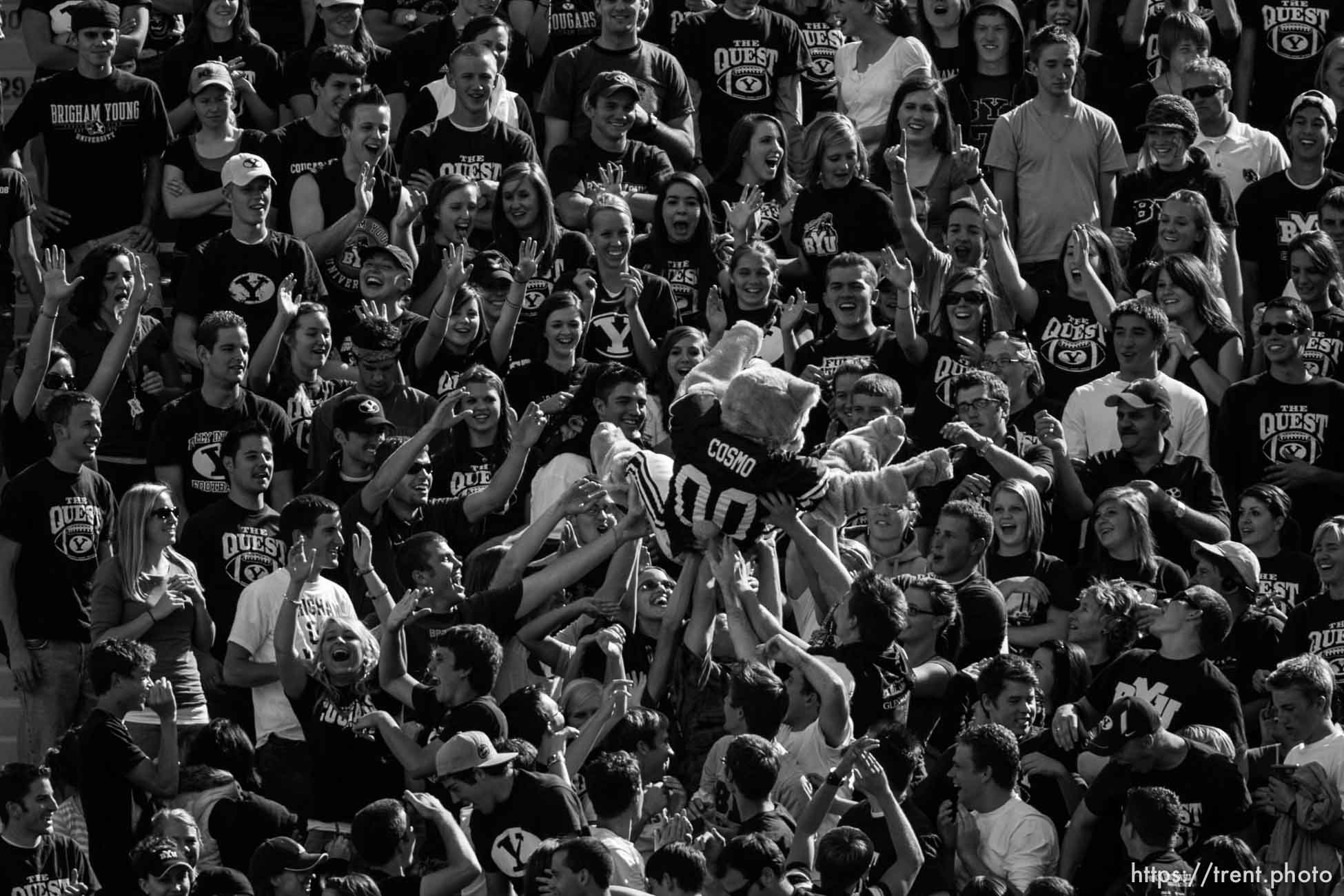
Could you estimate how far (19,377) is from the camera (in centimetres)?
1145

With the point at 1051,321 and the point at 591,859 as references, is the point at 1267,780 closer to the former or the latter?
the point at 591,859

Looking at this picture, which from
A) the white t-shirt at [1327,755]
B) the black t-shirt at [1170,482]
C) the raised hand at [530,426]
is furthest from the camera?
the black t-shirt at [1170,482]

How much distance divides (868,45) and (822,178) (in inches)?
57.0

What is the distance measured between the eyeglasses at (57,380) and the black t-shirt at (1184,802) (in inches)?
194

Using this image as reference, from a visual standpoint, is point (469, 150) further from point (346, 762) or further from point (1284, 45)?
point (1284, 45)

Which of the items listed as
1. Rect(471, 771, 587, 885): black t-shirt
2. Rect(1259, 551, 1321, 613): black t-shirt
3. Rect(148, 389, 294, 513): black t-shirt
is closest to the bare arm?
Rect(148, 389, 294, 513): black t-shirt

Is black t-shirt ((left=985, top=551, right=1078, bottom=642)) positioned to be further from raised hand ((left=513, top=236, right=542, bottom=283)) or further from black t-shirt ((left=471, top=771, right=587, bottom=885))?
black t-shirt ((left=471, top=771, right=587, bottom=885))

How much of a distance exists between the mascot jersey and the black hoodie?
5.33 meters

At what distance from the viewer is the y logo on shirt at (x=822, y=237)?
12148 millimetres

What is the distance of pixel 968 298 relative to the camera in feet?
37.3

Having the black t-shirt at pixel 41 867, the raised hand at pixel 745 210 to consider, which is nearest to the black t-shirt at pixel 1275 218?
the raised hand at pixel 745 210

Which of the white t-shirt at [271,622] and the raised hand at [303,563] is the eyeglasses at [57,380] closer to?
the white t-shirt at [271,622]

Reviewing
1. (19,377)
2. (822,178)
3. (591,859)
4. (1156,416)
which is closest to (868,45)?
(822,178)

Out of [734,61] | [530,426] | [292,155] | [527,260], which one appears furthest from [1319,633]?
[292,155]
